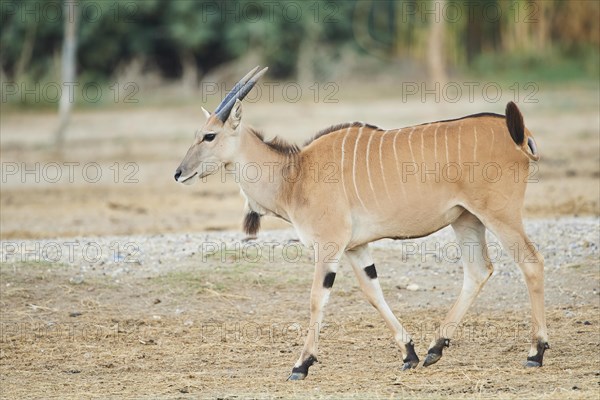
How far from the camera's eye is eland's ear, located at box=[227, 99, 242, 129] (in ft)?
22.4

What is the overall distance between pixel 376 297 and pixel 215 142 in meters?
1.39

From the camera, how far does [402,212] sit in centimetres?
666

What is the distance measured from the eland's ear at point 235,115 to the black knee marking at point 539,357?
229 centimetres

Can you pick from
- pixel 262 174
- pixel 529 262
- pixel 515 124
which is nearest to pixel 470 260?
pixel 529 262

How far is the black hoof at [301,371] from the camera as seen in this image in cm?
645

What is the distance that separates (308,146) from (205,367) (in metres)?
1.55

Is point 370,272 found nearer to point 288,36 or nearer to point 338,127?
point 338,127

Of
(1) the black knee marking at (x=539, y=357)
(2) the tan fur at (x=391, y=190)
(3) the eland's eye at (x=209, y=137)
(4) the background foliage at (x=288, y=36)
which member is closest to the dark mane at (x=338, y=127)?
(2) the tan fur at (x=391, y=190)

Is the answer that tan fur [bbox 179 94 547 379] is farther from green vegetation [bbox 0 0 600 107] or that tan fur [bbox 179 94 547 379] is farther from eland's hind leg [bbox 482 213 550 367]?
green vegetation [bbox 0 0 600 107]

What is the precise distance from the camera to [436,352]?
674 cm

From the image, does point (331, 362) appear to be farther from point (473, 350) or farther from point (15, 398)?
point (15, 398)

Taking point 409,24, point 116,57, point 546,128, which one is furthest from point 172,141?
point 409,24

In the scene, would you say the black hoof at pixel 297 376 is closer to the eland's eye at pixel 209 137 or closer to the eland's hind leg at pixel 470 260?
the eland's hind leg at pixel 470 260

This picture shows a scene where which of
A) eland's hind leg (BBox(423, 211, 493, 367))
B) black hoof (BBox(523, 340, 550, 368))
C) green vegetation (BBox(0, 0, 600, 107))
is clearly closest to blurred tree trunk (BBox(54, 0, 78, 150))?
green vegetation (BBox(0, 0, 600, 107))
